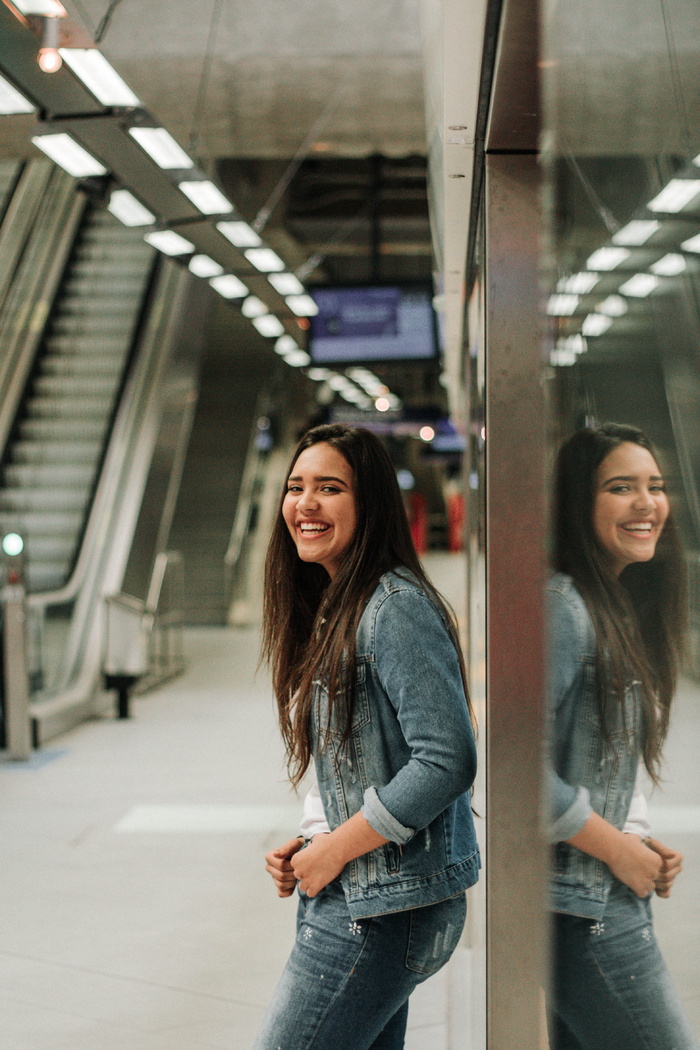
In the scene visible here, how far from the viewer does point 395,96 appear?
9.03 meters

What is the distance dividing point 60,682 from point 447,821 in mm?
6704

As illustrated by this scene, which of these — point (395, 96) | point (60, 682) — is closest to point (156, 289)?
point (395, 96)

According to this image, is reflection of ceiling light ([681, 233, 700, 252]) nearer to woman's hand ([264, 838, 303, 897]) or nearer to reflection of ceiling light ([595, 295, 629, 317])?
reflection of ceiling light ([595, 295, 629, 317])

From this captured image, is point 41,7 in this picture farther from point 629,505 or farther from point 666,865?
point 666,865

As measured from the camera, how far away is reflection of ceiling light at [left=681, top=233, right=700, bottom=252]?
18.7 inches

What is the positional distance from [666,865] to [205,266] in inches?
318

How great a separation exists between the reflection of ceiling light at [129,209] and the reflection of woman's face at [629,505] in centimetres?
612

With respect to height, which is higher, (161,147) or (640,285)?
(161,147)

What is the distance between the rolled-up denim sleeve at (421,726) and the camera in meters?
1.46

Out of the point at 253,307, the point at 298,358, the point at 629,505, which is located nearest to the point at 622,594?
the point at 629,505

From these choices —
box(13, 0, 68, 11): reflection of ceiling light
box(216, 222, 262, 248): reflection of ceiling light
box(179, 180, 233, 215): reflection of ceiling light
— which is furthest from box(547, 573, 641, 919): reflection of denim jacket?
box(216, 222, 262, 248): reflection of ceiling light

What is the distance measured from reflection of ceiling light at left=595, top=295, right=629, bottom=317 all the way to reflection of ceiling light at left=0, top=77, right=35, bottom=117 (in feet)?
15.6

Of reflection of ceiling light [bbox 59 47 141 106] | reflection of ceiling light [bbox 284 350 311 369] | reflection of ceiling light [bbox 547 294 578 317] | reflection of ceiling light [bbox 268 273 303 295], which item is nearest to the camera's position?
reflection of ceiling light [bbox 547 294 578 317]

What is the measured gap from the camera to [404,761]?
5.21 ft
